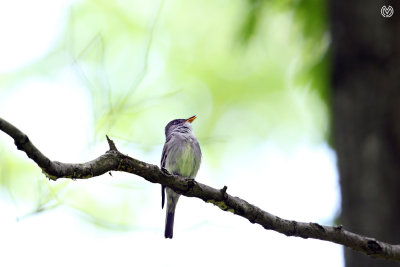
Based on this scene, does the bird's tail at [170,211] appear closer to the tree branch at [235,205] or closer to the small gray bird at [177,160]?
the small gray bird at [177,160]

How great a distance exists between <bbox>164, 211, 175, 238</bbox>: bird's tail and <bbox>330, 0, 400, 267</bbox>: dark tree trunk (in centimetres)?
222

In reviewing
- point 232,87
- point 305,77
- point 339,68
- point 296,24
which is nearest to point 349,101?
point 339,68

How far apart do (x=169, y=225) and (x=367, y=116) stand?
264cm

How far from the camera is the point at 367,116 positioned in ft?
13.4

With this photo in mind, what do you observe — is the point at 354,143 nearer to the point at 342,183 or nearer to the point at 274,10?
the point at 342,183

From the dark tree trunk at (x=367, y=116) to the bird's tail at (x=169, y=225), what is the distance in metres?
2.22

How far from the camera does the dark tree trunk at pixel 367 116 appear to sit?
3.83 metres

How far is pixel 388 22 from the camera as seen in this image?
4352mm

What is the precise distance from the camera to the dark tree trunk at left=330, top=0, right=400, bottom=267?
12.6 feet
